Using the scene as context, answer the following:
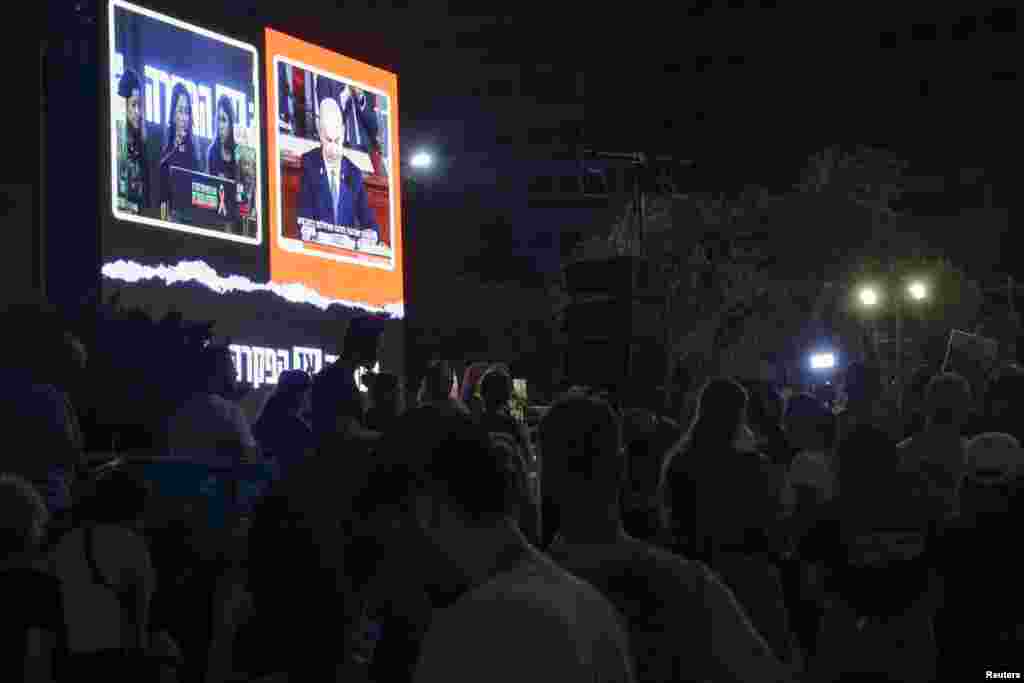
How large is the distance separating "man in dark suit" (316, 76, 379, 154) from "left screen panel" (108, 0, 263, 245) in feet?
3.78

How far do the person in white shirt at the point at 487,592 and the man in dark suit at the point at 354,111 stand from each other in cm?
1150

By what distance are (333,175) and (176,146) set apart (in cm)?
246

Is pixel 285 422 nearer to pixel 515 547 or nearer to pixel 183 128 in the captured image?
pixel 515 547

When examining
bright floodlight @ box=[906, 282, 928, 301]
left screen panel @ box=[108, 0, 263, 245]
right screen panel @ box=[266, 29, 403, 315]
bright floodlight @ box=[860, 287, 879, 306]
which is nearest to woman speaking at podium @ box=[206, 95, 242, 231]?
left screen panel @ box=[108, 0, 263, 245]

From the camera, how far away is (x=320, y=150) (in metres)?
13.3

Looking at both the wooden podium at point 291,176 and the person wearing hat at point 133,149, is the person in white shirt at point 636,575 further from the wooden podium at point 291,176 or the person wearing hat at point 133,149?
the wooden podium at point 291,176

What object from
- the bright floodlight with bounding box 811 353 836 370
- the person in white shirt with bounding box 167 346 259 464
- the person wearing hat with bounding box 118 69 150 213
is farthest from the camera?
the bright floodlight with bounding box 811 353 836 370

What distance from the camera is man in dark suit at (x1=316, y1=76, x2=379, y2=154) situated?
1349cm

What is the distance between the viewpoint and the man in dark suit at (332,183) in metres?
13.1

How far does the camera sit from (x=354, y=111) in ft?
45.5

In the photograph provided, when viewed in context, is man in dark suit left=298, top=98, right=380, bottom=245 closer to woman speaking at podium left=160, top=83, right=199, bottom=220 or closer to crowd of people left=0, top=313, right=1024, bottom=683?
woman speaking at podium left=160, top=83, right=199, bottom=220

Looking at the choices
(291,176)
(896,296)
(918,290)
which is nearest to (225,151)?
(291,176)

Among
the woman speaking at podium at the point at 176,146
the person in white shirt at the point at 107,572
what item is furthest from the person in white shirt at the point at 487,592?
the woman speaking at podium at the point at 176,146

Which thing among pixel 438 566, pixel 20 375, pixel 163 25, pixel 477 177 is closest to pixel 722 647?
pixel 438 566
